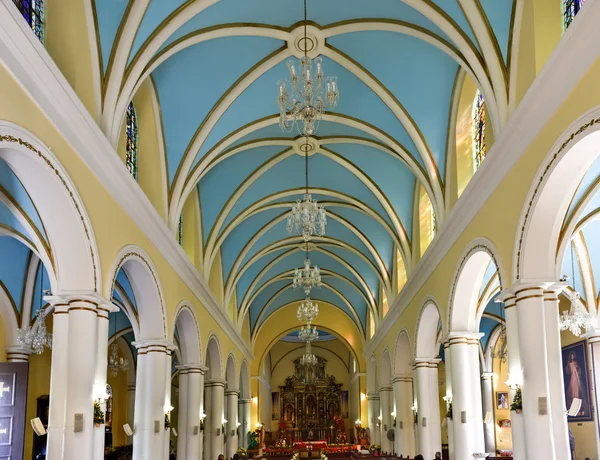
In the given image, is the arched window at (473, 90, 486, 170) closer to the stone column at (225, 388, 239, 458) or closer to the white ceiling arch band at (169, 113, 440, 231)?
the white ceiling arch band at (169, 113, 440, 231)

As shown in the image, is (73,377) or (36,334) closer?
(73,377)

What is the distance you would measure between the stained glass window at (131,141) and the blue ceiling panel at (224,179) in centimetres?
463

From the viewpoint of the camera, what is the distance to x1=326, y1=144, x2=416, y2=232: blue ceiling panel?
19.0m

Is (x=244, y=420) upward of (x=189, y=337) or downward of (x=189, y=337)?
downward

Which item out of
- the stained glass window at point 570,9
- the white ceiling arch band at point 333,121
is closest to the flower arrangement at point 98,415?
the white ceiling arch band at point 333,121

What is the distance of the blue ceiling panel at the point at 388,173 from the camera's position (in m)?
19.0

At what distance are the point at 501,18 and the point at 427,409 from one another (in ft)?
36.7

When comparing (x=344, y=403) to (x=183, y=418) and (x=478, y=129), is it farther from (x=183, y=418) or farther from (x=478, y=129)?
(x=478, y=129)

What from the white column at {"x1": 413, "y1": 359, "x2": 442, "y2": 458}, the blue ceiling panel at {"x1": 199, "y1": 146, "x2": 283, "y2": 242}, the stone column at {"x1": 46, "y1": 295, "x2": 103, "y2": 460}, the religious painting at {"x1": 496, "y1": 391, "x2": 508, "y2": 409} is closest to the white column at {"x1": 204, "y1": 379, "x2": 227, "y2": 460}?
the blue ceiling panel at {"x1": 199, "y1": 146, "x2": 283, "y2": 242}

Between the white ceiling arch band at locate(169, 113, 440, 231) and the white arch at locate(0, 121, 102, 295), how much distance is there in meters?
5.54

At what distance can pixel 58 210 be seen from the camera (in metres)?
9.91

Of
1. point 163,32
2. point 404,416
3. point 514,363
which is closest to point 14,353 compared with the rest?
point 163,32

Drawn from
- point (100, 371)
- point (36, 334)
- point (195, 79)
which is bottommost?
point (100, 371)

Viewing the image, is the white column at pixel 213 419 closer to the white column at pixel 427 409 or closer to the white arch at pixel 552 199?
the white column at pixel 427 409
